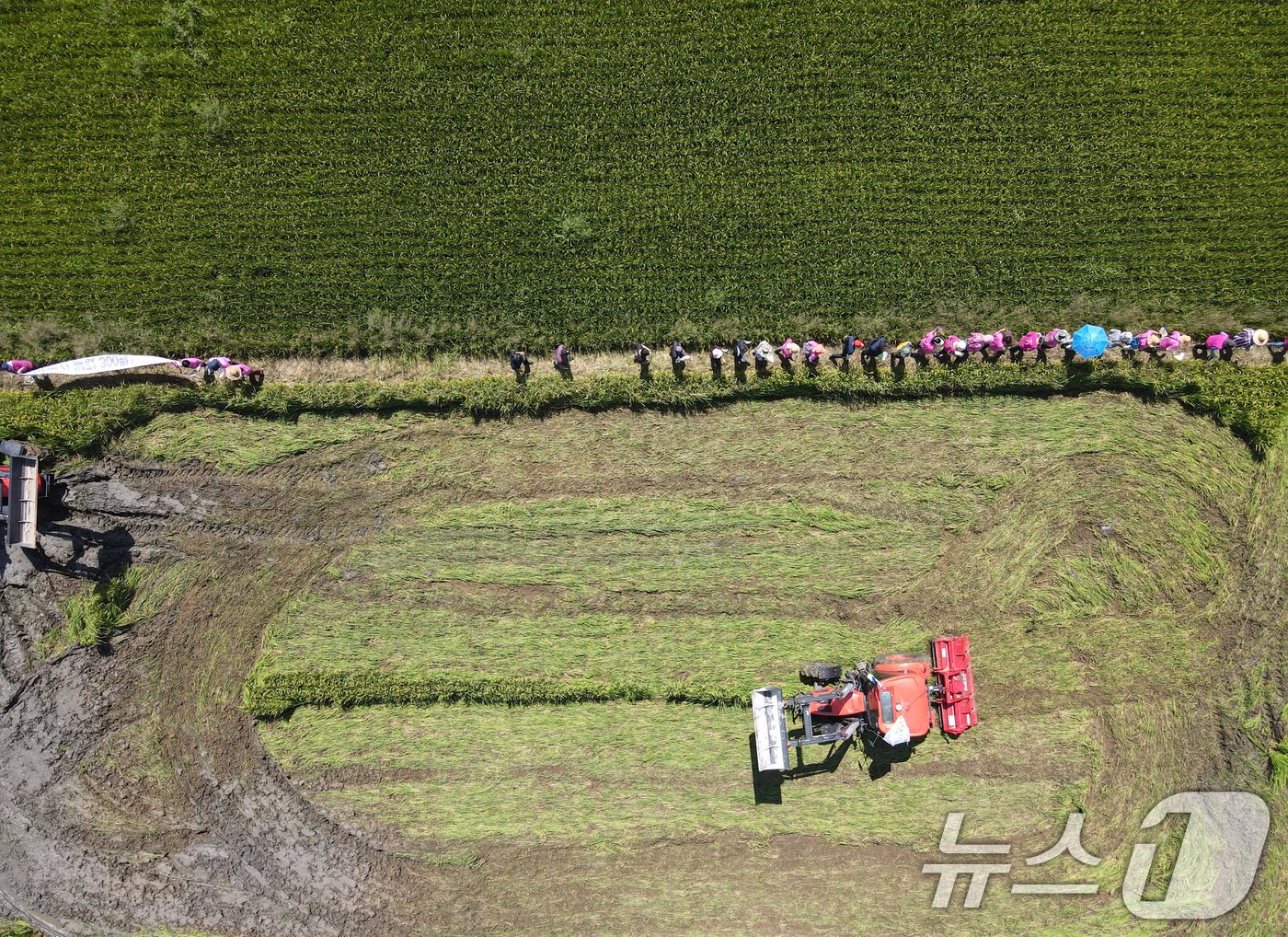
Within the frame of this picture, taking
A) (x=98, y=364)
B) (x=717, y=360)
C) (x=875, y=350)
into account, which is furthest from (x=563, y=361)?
(x=98, y=364)

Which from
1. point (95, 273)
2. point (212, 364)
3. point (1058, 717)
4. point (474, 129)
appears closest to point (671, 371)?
point (474, 129)

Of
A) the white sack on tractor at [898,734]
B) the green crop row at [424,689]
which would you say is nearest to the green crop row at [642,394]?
the green crop row at [424,689]

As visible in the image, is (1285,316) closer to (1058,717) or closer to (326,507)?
(1058,717)

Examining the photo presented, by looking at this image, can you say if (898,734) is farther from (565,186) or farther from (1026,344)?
(565,186)

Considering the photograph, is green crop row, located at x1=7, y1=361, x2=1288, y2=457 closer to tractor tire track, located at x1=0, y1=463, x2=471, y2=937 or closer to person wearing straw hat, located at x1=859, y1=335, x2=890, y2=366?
person wearing straw hat, located at x1=859, y1=335, x2=890, y2=366

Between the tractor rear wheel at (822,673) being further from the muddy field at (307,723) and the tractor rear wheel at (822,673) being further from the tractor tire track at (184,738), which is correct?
the tractor tire track at (184,738)

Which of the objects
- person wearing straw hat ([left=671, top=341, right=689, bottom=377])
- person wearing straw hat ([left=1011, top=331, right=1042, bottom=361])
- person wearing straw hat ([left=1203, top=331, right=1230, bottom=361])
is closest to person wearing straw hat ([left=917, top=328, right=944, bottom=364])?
person wearing straw hat ([left=1011, top=331, right=1042, bottom=361])
